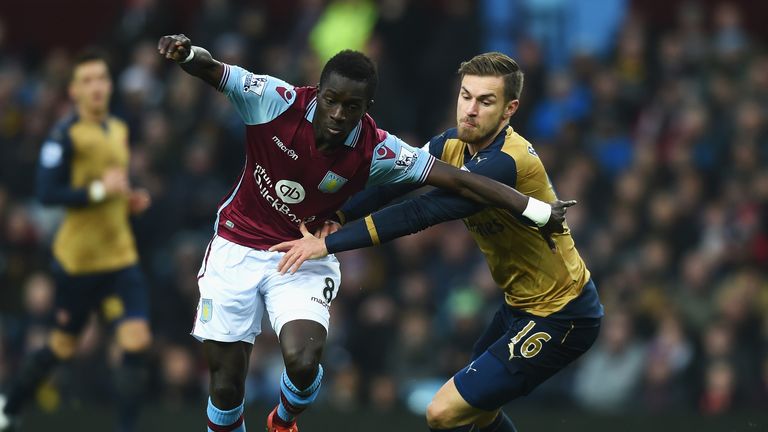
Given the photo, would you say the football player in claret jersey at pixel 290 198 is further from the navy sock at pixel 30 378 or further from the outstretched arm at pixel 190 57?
the navy sock at pixel 30 378

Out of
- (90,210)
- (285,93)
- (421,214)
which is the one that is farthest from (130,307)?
(421,214)

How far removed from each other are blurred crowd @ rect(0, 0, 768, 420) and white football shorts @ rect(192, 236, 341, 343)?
15.0ft

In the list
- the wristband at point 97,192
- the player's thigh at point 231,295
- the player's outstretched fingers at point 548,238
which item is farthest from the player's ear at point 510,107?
the wristband at point 97,192

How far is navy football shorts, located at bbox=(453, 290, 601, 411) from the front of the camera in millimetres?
7188

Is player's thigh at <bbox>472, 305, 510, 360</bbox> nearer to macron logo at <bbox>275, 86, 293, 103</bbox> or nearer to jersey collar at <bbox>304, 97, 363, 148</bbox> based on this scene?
jersey collar at <bbox>304, 97, 363, 148</bbox>

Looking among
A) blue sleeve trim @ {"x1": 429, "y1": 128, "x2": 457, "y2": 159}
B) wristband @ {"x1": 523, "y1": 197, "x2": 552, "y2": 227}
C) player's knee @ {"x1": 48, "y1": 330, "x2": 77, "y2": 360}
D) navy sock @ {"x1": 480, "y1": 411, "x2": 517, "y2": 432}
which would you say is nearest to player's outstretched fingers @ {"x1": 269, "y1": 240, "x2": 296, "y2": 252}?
blue sleeve trim @ {"x1": 429, "y1": 128, "x2": 457, "y2": 159}

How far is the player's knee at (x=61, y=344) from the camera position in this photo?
961 cm

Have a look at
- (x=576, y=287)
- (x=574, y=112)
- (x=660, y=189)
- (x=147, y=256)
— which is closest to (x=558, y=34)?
(x=574, y=112)

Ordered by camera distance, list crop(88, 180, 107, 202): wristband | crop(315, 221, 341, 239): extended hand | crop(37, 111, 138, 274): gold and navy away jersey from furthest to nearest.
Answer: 1. crop(37, 111, 138, 274): gold and navy away jersey
2. crop(88, 180, 107, 202): wristband
3. crop(315, 221, 341, 239): extended hand

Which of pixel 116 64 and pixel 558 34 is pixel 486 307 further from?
pixel 116 64

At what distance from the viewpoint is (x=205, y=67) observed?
22.8 feet

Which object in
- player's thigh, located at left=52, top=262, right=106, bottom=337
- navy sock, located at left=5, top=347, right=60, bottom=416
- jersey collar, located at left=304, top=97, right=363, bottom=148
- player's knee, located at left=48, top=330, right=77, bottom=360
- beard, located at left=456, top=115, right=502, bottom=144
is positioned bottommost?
navy sock, located at left=5, top=347, right=60, bottom=416

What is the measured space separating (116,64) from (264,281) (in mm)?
7838

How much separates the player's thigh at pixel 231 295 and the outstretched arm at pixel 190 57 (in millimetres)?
1010
